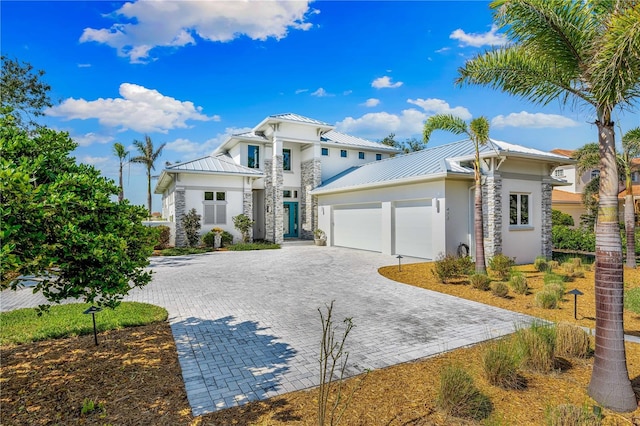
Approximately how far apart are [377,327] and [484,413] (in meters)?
2.86

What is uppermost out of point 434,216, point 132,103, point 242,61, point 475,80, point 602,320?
point 242,61

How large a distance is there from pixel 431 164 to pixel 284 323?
1086 cm

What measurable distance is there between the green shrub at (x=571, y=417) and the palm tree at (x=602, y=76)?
718 millimetres

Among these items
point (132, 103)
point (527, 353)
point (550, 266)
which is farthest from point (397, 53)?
point (527, 353)

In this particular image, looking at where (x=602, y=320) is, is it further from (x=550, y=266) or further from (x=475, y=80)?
(x=550, y=266)

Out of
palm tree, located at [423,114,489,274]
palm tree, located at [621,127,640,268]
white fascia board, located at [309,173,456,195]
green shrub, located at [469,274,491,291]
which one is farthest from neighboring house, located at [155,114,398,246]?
green shrub, located at [469,274,491,291]

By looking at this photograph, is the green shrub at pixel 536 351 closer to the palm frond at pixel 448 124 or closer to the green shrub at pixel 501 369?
the green shrub at pixel 501 369

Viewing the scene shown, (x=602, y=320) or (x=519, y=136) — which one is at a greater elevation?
(x=519, y=136)

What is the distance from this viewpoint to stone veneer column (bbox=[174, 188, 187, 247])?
1916 centimetres

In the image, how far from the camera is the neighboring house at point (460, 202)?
503 inches

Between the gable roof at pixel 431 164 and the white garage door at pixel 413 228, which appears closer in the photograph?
the gable roof at pixel 431 164

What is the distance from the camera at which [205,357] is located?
4816 mm

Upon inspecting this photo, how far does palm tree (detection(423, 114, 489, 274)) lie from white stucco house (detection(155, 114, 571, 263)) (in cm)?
159

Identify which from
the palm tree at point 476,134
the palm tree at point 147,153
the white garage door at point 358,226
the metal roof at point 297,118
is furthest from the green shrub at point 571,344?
the palm tree at point 147,153
